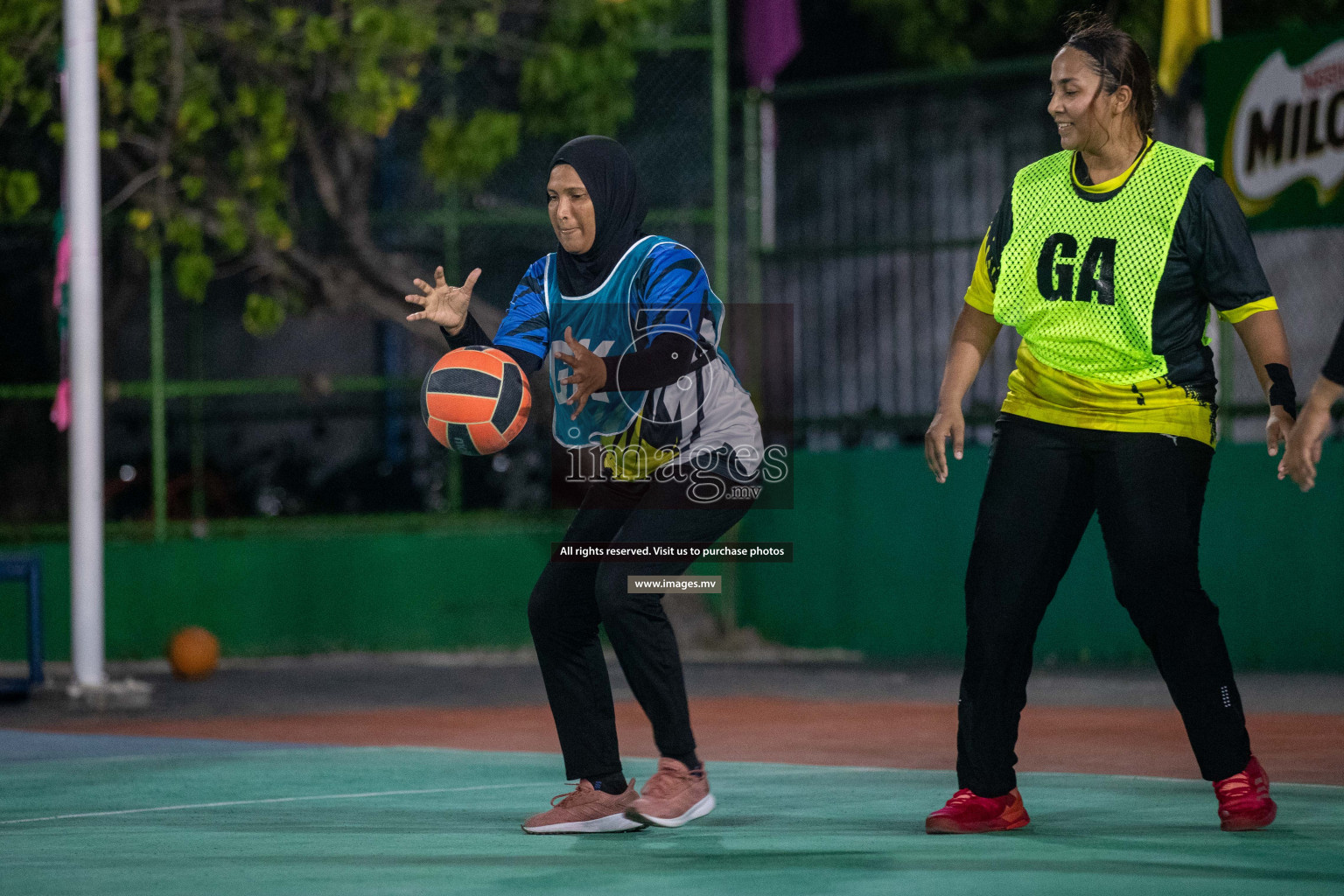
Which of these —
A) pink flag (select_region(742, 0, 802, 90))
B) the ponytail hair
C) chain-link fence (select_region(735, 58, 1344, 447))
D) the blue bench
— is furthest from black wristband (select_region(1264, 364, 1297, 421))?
pink flag (select_region(742, 0, 802, 90))

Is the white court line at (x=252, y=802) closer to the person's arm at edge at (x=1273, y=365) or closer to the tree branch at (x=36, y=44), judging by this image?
the person's arm at edge at (x=1273, y=365)

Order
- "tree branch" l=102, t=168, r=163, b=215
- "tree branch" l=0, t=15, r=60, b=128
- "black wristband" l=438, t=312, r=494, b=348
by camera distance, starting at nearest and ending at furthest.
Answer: "black wristband" l=438, t=312, r=494, b=348
"tree branch" l=0, t=15, r=60, b=128
"tree branch" l=102, t=168, r=163, b=215

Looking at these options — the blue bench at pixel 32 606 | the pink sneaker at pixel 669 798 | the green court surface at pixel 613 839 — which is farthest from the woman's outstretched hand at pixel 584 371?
the blue bench at pixel 32 606

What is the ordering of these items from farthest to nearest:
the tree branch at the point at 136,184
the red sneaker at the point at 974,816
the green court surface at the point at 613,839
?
the tree branch at the point at 136,184 → the red sneaker at the point at 974,816 → the green court surface at the point at 613,839

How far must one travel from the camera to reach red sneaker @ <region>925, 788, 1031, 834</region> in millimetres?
6031

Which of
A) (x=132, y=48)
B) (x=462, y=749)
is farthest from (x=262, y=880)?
(x=132, y=48)

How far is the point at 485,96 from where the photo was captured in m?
14.5

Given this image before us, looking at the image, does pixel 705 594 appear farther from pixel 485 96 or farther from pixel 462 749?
pixel 462 749

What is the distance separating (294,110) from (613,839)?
345 inches

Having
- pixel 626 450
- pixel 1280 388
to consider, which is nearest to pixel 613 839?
pixel 626 450

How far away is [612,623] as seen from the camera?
240 inches

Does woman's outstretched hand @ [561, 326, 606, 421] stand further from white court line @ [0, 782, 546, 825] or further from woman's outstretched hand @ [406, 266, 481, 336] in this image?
white court line @ [0, 782, 546, 825]

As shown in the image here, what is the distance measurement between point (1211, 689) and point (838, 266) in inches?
319

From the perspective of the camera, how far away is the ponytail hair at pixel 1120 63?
5906 millimetres
